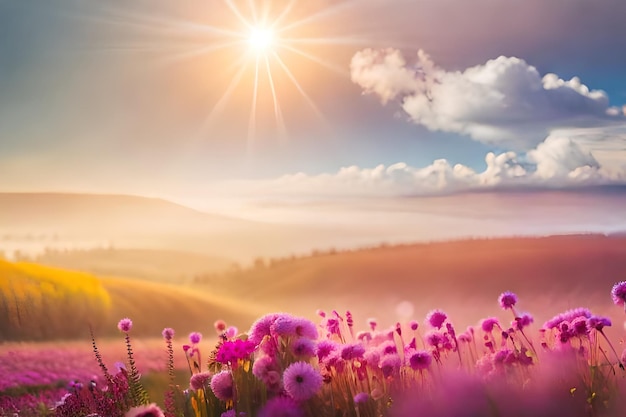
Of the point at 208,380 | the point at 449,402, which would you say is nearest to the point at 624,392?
the point at 449,402

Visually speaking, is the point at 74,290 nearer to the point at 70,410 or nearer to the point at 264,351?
the point at 70,410

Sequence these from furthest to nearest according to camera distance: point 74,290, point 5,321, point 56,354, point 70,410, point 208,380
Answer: point 74,290 < point 5,321 < point 56,354 < point 70,410 < point 208,380

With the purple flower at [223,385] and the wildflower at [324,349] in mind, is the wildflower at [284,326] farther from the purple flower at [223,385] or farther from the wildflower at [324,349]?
the purple flower at [223,385]

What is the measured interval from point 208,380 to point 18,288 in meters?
4.81

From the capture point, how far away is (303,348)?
400 cm

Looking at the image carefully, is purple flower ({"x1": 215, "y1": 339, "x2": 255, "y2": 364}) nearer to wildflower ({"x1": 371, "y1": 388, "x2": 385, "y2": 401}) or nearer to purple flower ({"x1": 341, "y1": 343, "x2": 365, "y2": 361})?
purple flower ({"x1": 341, "y1": 343, "x2": 365, "y2": 361})

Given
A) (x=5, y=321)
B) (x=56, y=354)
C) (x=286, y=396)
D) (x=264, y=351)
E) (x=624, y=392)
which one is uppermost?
(x=5, y=321)

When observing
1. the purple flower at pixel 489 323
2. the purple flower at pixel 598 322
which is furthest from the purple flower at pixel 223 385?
the purple flower at pixel 598 322

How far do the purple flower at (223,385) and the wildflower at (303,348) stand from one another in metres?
0.47

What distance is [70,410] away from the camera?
5336 millimetres

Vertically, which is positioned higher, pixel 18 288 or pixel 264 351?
pixel 18 288

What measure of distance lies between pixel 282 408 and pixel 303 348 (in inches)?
13.9

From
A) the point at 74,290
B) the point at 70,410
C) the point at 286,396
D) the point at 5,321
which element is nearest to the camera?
the point at 286,396

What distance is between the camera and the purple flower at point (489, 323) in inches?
188
